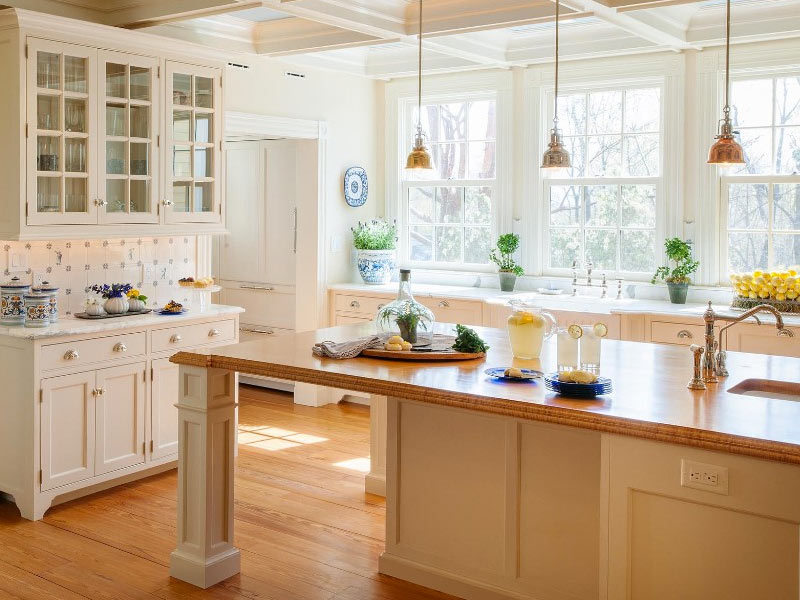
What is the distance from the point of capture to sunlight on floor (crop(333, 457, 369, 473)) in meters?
5.62

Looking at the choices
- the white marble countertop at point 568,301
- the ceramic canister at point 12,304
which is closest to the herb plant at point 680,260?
the white marble countertop at point 568,301

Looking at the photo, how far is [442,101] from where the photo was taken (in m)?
7.51

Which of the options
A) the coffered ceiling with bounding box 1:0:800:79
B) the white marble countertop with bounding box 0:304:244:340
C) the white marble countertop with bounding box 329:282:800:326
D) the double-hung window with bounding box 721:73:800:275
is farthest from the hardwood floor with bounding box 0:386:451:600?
the double-hung window with bounding box 721:73:800:275

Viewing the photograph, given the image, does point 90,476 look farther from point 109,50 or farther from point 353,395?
point 353,395

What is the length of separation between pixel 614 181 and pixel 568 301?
0.99 meters

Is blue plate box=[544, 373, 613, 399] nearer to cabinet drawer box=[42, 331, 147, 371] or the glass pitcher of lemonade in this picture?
the glass pitcher of lemonade

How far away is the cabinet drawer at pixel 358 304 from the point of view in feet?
23.3

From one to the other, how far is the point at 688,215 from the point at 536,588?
3.56 meters

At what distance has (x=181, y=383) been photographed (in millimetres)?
3973

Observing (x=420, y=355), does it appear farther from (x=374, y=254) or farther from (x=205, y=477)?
(x=374, y=254)

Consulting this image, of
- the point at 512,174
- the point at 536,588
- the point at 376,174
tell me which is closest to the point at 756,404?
the point at 536,588

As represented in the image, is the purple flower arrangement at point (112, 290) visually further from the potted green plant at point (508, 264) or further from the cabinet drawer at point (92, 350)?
the potted green plant at point (508, 264)

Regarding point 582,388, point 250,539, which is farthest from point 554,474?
point 250,539

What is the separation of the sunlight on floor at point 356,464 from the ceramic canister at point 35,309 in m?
1.92
